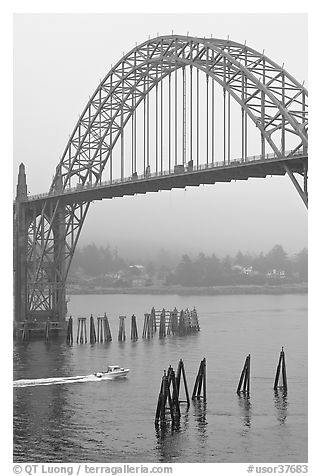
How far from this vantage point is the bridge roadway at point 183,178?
158ft

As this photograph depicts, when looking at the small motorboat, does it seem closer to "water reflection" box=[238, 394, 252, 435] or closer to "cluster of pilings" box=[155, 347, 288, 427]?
"cluster of pilings" box=[155, 347, 288, 427]

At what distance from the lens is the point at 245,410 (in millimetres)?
43406

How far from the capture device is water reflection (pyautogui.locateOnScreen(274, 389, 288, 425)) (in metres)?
41.6

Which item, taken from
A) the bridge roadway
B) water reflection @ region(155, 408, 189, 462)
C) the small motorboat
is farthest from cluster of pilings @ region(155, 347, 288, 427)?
the bridge roadway

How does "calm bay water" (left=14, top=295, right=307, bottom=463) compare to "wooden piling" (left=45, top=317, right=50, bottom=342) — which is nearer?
"calm bay water" (left=14, top=295, right=307, bottom=463)

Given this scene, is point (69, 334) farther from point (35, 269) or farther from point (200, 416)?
point (200, 416)

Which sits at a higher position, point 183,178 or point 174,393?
point 183,178

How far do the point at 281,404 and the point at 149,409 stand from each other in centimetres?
592

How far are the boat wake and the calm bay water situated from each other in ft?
Answer: 2.53

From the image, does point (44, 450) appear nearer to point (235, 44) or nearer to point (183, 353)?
point (235, 44)

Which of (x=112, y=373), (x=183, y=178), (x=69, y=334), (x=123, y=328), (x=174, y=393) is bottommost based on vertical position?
(x=112, y=373)

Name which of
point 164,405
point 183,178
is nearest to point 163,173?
point 183,178

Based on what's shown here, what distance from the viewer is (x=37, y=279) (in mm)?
72562
